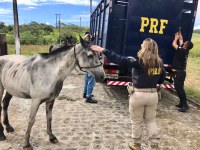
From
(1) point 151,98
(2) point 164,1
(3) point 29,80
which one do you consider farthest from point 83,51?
(2) point 164,1

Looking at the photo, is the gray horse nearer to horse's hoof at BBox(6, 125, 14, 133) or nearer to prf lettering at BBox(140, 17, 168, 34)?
horse's hoof at BBox(6, 125, 14, 133)

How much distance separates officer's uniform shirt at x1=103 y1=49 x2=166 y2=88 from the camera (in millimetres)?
4371

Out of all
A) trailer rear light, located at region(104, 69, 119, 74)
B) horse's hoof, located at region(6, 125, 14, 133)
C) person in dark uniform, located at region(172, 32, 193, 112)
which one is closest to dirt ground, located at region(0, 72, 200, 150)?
horse's hoof, located at region(6, 125, 14, 133)

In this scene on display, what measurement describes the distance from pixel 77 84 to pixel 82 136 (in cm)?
560

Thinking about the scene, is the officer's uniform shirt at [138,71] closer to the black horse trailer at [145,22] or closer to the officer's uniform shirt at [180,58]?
the officer's uniform shirt at [180,58]

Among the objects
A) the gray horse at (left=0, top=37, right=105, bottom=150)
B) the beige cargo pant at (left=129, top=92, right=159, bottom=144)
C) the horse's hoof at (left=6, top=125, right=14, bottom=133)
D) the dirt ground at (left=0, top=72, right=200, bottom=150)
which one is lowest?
the dirt ground at (left=0, top=72, right=200, bottom=150)

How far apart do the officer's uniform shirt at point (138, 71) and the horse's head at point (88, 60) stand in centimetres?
31

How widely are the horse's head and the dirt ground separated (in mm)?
1430

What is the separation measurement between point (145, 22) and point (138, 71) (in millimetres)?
3845

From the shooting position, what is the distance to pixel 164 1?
25.9ft

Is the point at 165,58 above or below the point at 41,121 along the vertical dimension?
above

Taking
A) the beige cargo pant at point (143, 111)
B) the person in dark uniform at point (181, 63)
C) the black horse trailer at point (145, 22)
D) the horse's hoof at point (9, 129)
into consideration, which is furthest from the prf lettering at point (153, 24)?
the horse's hoof at point (9, 129)

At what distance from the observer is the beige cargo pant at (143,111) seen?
447cm

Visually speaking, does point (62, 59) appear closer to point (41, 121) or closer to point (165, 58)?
point (41, 121)
